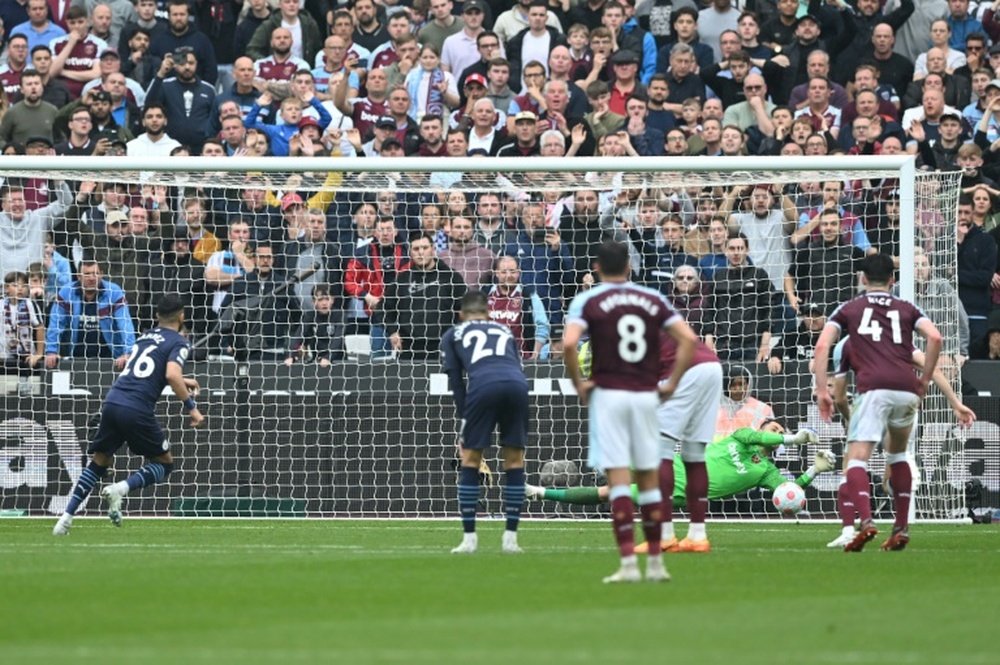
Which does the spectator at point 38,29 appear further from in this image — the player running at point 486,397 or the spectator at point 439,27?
the player running at point 486,397

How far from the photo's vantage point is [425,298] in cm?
2075

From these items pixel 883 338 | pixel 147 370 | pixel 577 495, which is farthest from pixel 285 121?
pixel 883 338

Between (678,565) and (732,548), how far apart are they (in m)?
1.98

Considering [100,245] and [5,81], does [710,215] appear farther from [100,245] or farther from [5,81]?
[5,81]

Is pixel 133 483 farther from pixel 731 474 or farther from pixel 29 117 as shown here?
pixel 29 117

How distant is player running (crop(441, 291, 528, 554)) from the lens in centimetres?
1448

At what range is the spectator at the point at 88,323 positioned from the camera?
66.8 ft

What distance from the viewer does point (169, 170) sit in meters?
19.7

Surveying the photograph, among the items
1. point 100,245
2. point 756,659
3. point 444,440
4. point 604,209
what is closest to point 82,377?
point 100,245

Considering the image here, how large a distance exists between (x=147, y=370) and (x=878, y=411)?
274 inches

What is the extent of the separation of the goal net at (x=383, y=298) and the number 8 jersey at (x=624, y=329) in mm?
7784

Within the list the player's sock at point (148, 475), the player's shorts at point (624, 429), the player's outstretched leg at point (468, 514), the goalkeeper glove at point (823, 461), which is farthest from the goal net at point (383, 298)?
the player's shorts at point (624, 429)

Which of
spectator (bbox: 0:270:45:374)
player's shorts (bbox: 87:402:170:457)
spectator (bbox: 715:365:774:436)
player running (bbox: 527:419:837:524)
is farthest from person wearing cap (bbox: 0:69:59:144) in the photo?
spectator (bbox: 715:365:774:436)

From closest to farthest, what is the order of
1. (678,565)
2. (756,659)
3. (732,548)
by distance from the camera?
(756,659), (678,565), (732,548)
